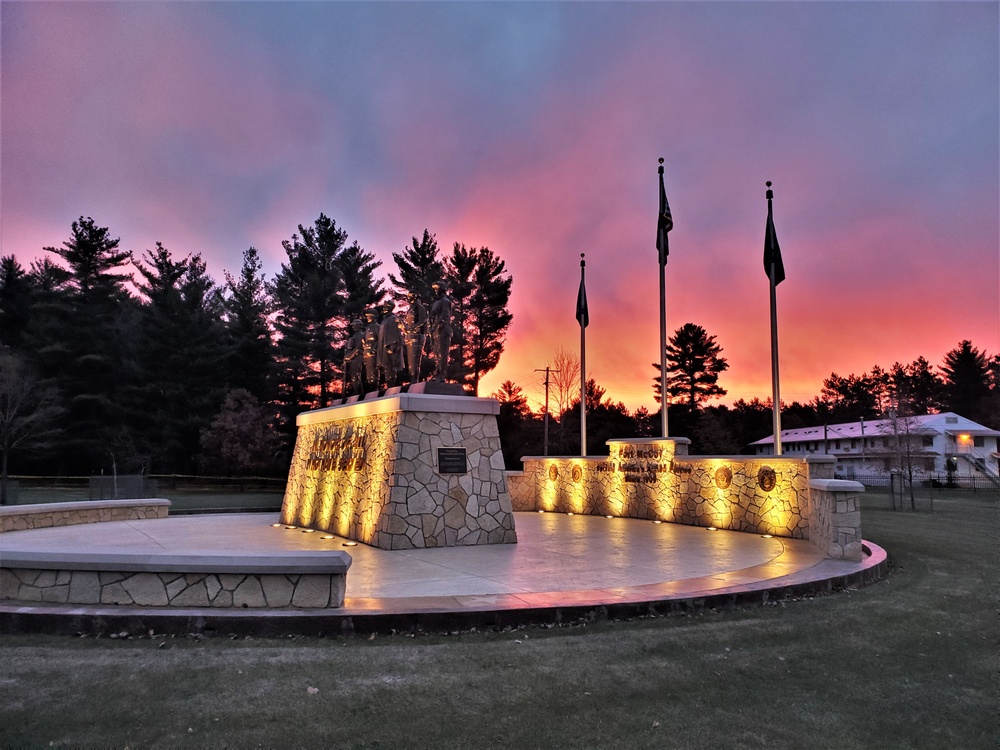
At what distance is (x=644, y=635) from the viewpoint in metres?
4.71

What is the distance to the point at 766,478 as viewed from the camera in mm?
11078

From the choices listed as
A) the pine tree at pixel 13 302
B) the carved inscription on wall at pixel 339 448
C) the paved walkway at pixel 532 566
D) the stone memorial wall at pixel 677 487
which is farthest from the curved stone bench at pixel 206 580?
the pine tree at pixel 13 302

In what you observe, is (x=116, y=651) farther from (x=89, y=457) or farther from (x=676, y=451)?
(x=89, y=457)

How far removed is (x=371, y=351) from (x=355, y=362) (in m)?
0.82

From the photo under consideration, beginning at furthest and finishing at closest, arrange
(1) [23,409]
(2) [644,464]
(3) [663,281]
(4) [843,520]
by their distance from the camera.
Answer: (1) [23,409], (3) [663,281], (2) [644,464], (4) [843,520]

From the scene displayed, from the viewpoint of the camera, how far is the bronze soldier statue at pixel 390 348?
450 inches

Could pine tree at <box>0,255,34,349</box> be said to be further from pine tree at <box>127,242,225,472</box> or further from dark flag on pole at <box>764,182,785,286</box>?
dark flag on pole at <box>764,182,785,286</box>

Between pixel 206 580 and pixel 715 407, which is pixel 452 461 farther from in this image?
pixel 715 407

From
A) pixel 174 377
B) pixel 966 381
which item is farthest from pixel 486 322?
pixel 966 381

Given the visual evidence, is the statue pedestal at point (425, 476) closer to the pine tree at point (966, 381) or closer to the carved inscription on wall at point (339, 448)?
the carved inscription on wall at point (339, 448)

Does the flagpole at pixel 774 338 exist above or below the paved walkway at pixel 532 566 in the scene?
above

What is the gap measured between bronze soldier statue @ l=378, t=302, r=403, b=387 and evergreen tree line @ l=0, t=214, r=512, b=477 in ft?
67.2

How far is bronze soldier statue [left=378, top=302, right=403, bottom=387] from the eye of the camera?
1143cm

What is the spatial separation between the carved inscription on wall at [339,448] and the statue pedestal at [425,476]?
4cm
